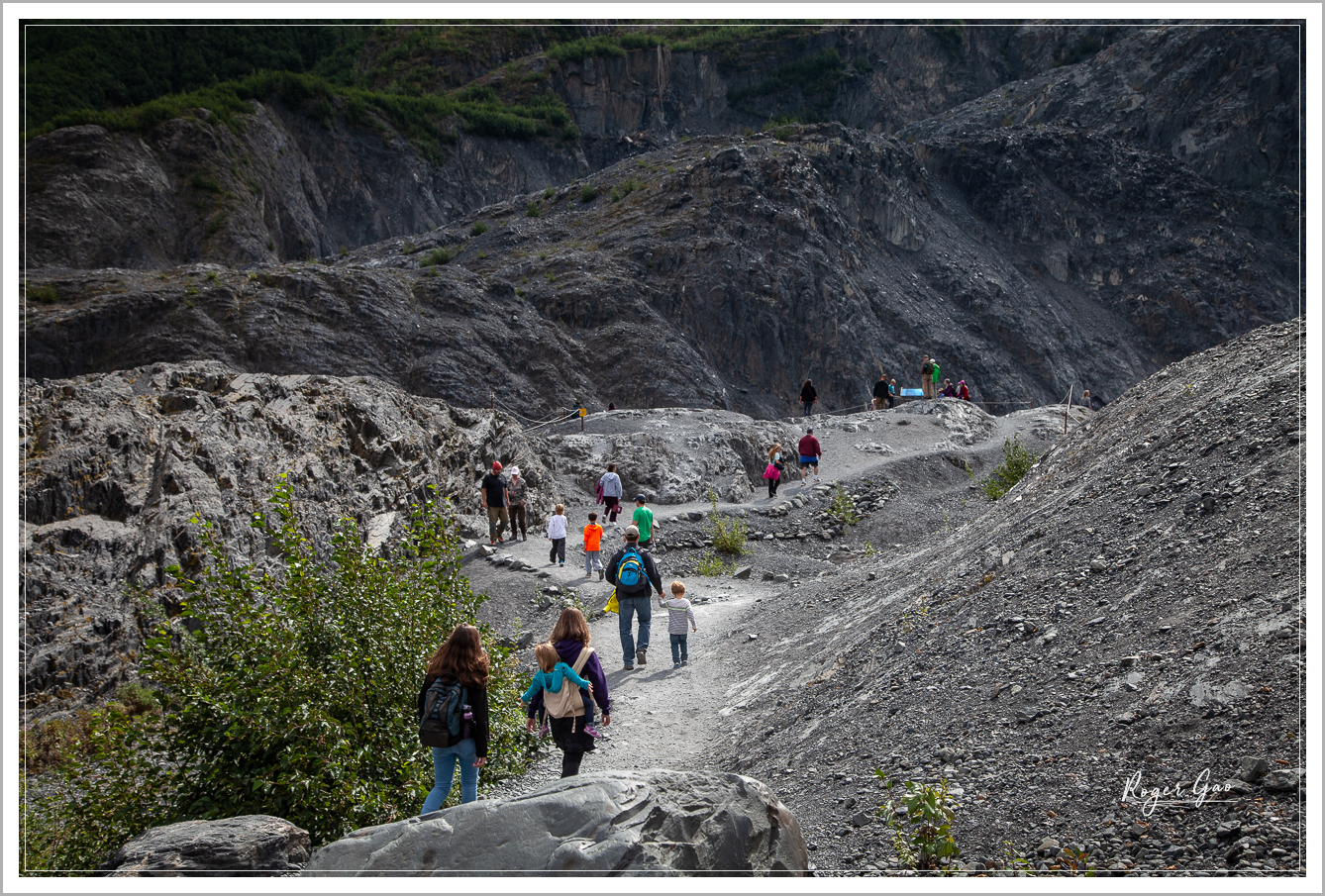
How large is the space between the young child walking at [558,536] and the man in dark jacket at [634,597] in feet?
18.9

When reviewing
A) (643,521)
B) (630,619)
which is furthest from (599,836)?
(643,521)

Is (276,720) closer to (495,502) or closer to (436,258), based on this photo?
(495,502)

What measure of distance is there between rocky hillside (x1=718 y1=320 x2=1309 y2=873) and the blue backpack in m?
1.70

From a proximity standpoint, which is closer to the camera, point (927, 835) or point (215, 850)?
point (215, 850)

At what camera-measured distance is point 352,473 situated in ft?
59.9

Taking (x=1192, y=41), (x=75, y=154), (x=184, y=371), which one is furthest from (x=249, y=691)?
(x=1192, y=41)

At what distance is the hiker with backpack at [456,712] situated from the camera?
5656mm

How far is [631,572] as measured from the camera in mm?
10711

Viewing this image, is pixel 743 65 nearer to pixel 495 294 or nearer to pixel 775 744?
pixel 495 294

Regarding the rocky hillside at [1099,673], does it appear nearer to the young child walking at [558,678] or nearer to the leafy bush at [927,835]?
the leafy bush at [927,835]

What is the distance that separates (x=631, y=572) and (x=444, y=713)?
5159 millimetres

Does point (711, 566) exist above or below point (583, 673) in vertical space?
below

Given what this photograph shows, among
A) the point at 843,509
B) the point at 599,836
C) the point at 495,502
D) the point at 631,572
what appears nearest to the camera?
the point at 599,836

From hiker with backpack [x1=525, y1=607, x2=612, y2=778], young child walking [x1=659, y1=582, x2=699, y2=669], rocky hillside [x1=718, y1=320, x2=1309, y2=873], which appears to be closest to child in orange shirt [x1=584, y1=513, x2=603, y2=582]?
young child walking [x1=659, y1=582, x2=699, y2=669]
